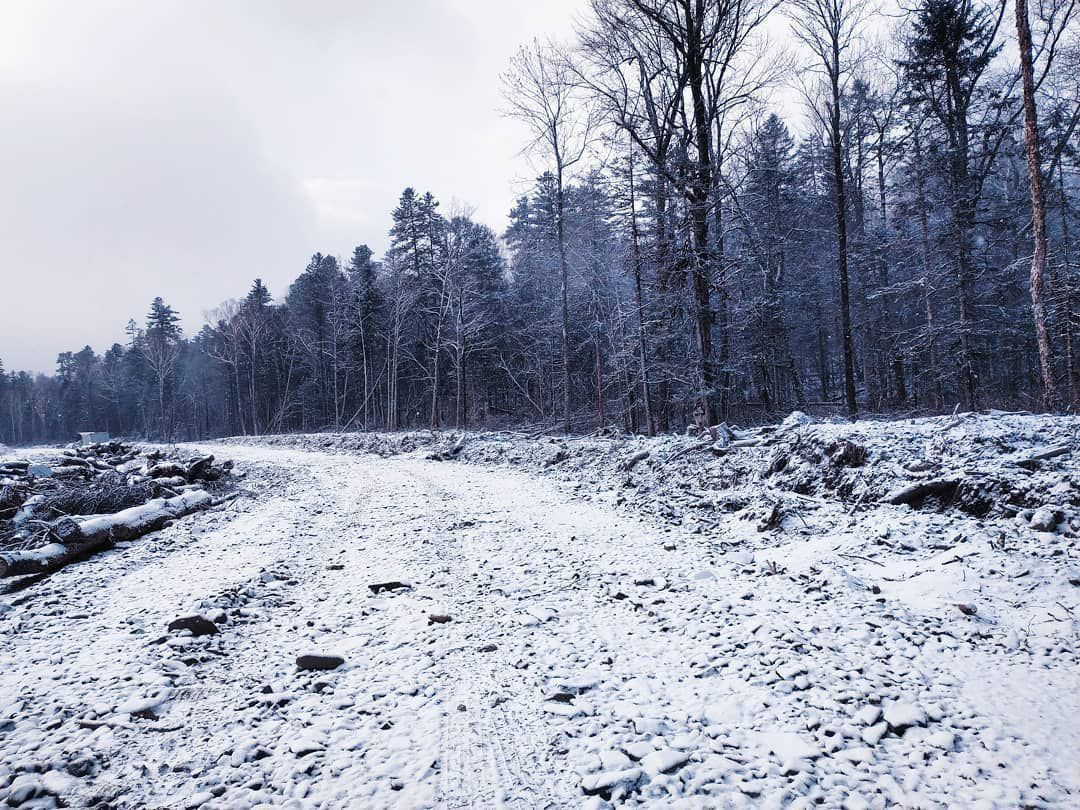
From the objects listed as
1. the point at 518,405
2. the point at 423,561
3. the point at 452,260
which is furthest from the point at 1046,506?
the point at 518,405

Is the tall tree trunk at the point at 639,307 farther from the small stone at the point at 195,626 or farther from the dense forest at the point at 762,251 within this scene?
the small stone at the point at 195,626

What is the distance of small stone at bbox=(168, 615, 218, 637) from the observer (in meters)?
3.75

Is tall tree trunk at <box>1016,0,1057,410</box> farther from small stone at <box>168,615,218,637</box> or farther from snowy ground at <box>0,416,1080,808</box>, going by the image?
small stone at <box>168,615,218,637</box>

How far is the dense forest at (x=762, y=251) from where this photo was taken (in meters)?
12.4

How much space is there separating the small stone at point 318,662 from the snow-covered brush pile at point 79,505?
475 centimetres

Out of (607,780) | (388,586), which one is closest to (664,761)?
(607,780)

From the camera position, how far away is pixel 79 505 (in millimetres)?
8180

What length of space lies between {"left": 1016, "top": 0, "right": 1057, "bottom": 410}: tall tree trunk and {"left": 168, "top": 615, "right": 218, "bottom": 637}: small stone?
1490 centimetres

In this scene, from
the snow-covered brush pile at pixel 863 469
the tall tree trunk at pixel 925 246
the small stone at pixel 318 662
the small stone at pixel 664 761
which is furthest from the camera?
the tall tree trunk at pixel 925 246

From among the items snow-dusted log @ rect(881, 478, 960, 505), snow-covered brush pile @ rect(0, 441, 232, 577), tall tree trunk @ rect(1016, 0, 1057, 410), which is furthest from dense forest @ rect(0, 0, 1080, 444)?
snow-covered brush pile @ rect(0, 441, 232, 577)

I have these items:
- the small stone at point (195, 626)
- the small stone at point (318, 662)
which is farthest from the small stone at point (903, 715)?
the small stone at point (195, 626)

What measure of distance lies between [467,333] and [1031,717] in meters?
25.6

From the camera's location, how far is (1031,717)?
246 centimetres

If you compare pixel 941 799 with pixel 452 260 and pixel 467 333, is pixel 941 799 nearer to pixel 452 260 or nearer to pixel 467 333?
pixel 467 333
